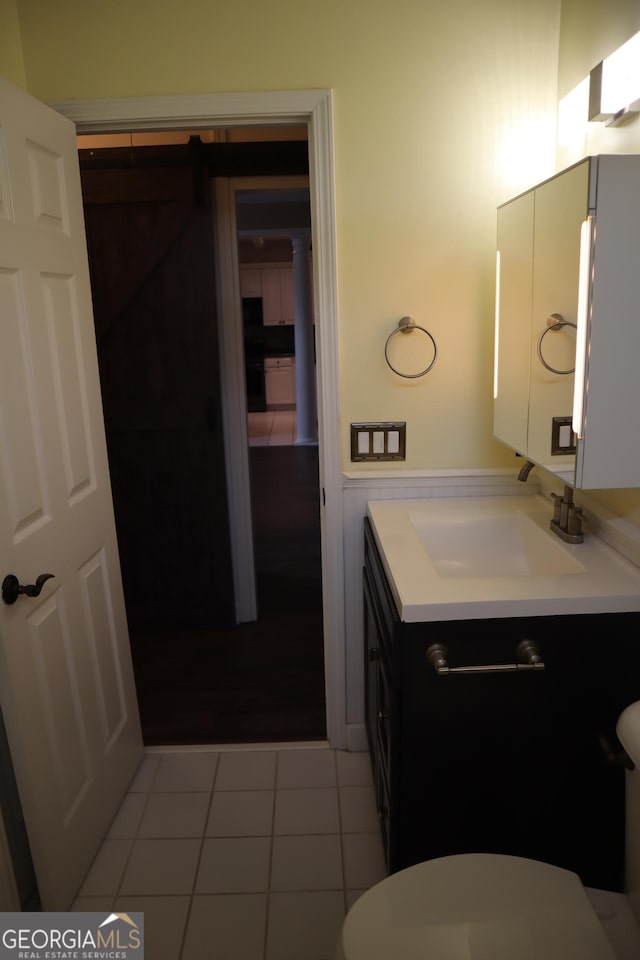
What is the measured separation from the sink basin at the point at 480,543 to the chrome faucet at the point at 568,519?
9cm

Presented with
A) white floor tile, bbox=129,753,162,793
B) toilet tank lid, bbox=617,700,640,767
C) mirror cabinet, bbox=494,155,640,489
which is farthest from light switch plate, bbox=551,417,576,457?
white floor tile, bbox=129,753,162,793

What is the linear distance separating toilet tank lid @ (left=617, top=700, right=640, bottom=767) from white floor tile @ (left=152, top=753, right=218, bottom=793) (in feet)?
5.08

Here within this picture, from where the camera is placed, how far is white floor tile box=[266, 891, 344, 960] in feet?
5.69

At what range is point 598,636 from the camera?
1.56 m

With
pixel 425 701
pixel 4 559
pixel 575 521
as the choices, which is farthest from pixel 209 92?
pixel 425 701

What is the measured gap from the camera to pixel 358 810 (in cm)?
221

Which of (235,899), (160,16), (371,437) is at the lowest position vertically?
(235,899)

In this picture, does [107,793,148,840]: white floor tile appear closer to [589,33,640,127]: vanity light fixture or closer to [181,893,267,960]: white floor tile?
[181,893,267,960]: white floor tile

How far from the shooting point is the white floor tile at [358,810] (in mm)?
2141

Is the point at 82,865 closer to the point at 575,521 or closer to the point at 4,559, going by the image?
the point at 4,559

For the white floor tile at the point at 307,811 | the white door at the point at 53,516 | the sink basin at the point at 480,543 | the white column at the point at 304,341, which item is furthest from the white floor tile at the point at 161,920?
the white column at the point at 304,341

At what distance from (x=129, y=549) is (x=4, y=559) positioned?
70.0 inches

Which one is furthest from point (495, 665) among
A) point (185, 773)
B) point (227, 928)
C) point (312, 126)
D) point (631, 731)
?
point (312, 126)

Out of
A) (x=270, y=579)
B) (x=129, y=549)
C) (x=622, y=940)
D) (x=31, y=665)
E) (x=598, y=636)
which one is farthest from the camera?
(x=270, y=579)
